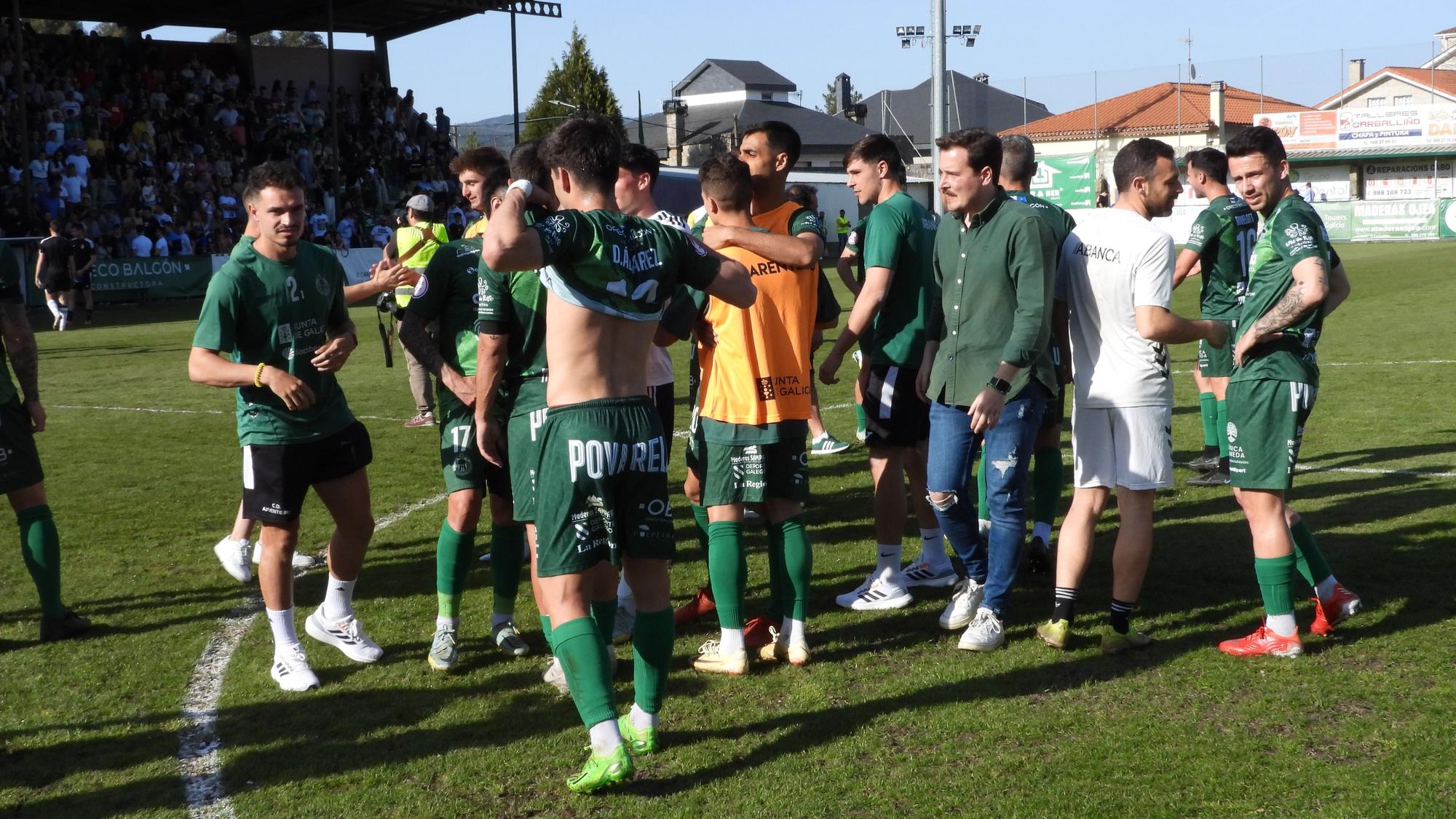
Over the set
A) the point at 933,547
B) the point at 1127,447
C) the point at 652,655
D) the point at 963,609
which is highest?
the point at 1127,447

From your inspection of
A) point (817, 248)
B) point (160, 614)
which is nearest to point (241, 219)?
point (160, 614)

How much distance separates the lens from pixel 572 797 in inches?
149

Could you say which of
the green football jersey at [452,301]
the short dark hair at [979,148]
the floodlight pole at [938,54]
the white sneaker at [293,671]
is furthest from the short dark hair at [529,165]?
the floodlight pole at [938,54]

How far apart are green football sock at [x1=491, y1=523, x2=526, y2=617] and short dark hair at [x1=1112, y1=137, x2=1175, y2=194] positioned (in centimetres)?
284

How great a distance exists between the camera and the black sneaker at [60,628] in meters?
5.51

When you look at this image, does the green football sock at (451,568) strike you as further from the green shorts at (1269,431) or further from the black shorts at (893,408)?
the green shorts at (1269,431)

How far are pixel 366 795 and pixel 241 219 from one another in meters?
29.5

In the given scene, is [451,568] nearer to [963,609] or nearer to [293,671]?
[293,671]

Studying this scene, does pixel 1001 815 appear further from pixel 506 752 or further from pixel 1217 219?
pixel 1217 219

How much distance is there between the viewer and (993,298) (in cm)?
505

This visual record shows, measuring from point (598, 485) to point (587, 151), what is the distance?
989 millimetres

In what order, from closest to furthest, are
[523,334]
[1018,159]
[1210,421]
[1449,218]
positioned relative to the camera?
1. [523,334]
2. [1018,159]
3. [1210,421]
4. [1449,218]

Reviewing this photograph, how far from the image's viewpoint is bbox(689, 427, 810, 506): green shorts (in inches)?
190

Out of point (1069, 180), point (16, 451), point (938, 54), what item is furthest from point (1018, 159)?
point (1069, 180)
